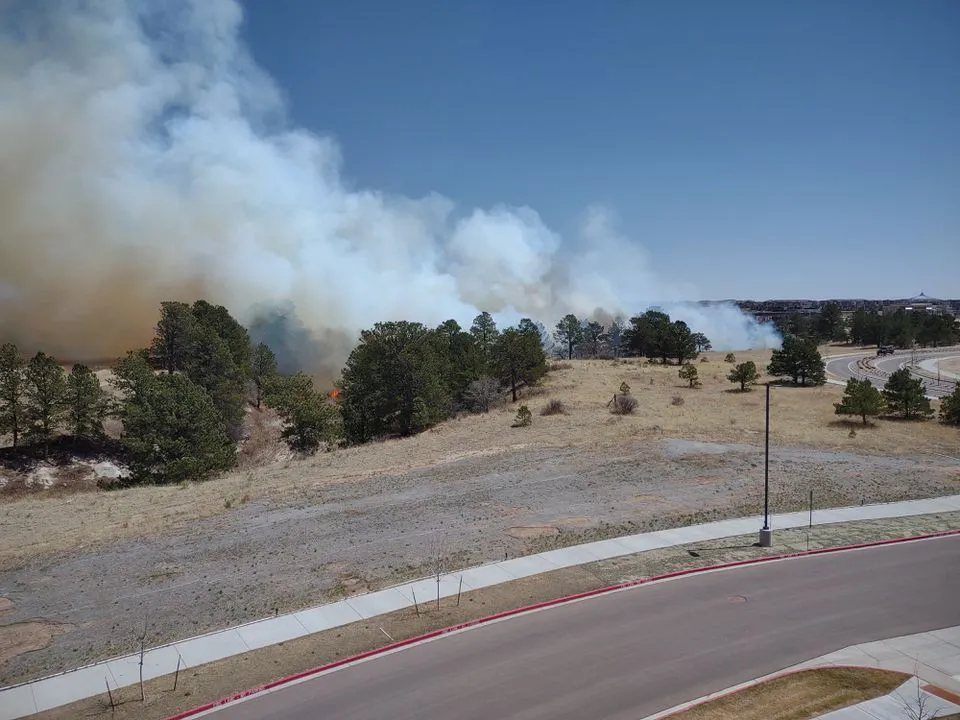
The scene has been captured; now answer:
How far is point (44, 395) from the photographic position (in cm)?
4497

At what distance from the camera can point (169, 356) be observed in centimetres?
5650

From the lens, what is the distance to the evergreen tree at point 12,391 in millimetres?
43531

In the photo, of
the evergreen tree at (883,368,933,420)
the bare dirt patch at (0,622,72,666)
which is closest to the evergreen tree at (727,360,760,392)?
the evergreen tree at (883,368,933,420)

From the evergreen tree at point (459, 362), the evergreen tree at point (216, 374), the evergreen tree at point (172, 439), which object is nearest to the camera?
the evergreen tree at point (172, 439)

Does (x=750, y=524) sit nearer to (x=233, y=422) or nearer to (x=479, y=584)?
(x=479, y=584)

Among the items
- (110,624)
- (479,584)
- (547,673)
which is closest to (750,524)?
(479,584)

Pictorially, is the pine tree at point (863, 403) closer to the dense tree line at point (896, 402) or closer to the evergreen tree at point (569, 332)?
the dense tree line at point (896, 402)

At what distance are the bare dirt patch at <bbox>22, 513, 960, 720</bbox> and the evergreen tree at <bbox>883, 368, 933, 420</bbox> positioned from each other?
22.9 meters

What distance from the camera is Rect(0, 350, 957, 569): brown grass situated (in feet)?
84.3

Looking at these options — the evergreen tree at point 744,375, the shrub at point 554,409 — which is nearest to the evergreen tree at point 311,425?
the shrub at point 554,409

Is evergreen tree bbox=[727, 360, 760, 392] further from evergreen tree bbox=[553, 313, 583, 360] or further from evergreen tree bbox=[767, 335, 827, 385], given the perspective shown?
evergreen tree bbox=[553, 313, 583, 360]

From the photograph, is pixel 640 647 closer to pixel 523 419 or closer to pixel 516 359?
pixel 523 419

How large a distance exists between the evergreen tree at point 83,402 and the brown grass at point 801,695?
45728 mm

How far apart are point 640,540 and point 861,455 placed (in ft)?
59.2
